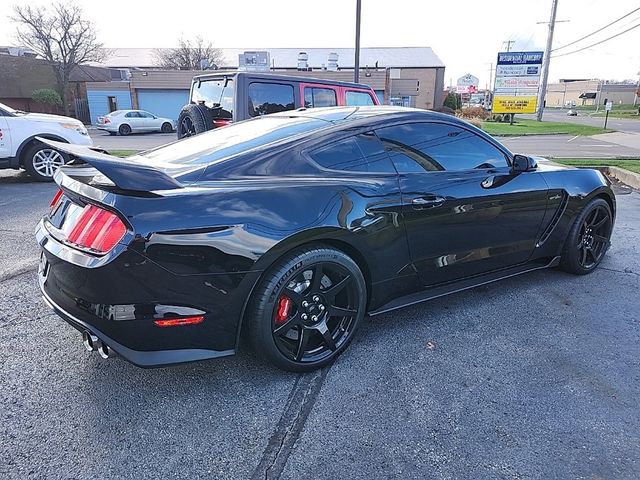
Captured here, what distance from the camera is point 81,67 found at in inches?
1614

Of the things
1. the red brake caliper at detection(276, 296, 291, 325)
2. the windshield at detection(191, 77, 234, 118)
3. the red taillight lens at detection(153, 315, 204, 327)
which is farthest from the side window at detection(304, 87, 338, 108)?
the red taillight lens at detection(153, 315, 204, 327)

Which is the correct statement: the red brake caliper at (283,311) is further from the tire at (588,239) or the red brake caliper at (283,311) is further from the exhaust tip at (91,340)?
the tire at (588,239)

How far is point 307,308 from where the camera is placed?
272 cm

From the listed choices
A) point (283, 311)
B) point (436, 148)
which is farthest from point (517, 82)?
point (283, 311)

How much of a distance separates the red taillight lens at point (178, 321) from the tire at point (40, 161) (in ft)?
23.7

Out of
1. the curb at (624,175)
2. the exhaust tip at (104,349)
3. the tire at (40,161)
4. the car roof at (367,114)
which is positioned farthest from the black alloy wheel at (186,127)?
the curb at (624,175)

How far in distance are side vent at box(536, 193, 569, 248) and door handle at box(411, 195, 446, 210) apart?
1.30m

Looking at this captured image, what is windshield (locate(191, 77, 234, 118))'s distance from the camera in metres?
7.14

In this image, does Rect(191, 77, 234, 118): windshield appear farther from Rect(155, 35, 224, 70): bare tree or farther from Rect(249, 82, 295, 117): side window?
Rect(155, 35, 224, 70): bare tree

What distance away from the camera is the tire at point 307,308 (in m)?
2.53

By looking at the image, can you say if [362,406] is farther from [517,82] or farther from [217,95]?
[517,82]

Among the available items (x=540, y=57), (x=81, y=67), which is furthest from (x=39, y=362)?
(x=81, y=67)

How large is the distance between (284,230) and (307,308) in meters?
0.52

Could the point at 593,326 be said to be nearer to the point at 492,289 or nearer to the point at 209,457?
the point at 492,289
